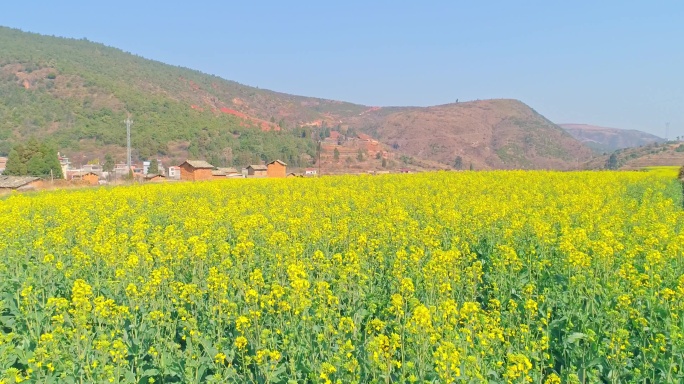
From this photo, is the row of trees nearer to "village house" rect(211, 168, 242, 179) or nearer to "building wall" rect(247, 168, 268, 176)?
"village house" rect(211, 168, 242, 179)

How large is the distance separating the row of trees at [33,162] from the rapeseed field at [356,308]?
51930 millimetres

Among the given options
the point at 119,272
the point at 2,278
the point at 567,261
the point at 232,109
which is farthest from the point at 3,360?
the point at 232,109

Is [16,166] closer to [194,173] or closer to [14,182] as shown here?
[14,182]

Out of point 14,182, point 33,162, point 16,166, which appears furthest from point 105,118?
point 14,182

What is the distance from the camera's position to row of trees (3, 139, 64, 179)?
5609 cm

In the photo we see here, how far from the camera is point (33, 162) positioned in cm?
5650

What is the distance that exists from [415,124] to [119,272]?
184 metres

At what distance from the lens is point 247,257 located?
8.47 meters

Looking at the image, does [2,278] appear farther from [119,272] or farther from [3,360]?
[3,360]

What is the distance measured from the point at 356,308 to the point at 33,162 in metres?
61.3

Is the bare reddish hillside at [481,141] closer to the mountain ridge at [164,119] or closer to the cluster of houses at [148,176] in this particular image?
the mountain ridge at [164,119]

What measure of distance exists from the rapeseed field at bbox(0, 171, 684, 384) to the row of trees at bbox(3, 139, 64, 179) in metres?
51.9

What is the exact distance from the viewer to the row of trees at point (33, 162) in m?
56.1

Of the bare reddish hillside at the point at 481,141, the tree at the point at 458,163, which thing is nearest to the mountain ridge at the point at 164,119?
the bare reddish hillside at the point at 481,141
